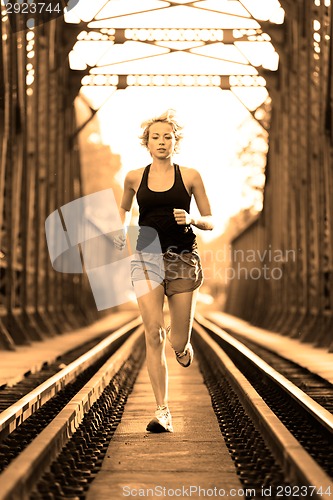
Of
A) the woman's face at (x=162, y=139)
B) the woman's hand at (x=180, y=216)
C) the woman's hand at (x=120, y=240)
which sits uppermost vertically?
the woman's face at (x=162, y=139)

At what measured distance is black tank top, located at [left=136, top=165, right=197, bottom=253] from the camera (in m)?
5.81

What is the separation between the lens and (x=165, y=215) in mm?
5812

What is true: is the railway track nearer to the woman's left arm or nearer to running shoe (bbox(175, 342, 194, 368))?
running shoe (bbox(175, 342, 194, 368))

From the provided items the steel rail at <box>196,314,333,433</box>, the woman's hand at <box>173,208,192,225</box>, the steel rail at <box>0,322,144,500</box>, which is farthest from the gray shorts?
the steel rail at <box>196,314,333,433</box>

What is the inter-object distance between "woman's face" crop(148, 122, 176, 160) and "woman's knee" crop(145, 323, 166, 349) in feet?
2.94

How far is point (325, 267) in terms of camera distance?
19203 millimetres

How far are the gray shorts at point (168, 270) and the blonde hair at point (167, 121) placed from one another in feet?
2.03

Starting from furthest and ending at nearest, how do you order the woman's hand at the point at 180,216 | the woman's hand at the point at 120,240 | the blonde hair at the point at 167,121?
the blonde hair at the point at 167,121, the woman's hand at the point at 120,240, the woman's hand at the point at 180,216

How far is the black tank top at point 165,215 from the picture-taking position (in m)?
5.81

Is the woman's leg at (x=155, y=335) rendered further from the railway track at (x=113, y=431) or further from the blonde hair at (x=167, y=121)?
the blonde hair at (x=167, y=121)

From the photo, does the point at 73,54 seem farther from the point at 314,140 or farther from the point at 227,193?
the point at 227,193

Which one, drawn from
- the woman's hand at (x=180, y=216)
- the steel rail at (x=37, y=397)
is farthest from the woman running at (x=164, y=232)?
the steel rail at (x=37, y=397)

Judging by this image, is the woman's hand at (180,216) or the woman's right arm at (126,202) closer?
the woman's hand at (180,216)

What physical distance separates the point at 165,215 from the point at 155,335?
2.17ft
